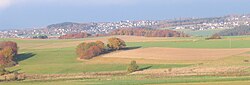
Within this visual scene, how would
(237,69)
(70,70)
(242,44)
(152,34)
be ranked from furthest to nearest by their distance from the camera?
1. (152,34)
2. (242,44)
3. (70,70)
4. (237,69)

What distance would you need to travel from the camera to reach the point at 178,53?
74875 millimetres

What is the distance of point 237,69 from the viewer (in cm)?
5525

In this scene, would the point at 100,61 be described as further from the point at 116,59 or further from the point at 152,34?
the point at 152,34

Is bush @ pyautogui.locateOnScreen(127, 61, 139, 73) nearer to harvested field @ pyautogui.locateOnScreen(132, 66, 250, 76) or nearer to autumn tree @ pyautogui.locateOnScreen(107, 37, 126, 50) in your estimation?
harvested field @ pyautogui.locateOnScreen(132, 66, 250, 76)

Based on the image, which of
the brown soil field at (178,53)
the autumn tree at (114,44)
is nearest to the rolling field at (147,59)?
the brown soil field at (178,53)

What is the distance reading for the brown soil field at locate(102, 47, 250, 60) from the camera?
7044cm

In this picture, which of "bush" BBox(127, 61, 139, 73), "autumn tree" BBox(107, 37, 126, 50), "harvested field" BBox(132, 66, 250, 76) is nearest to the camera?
"harvested field" BBox(132, 66, 250, 76)

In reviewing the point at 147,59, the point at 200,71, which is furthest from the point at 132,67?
the point at 147,59

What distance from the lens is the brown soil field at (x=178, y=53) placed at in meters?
70.4

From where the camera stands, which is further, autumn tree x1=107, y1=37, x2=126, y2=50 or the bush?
autumn tree x1=107, y1=37, x2=126, y2=50

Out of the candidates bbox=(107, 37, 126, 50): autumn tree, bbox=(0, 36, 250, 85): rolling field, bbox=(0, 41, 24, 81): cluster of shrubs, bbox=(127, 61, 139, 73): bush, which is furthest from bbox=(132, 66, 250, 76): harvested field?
bbox=(107, 37, 126, 50): autumn tree

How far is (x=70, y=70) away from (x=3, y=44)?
24.6 meters

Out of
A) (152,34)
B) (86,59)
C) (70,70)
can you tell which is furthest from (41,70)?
(152,34)

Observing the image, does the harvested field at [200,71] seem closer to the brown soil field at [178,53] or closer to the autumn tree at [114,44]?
the brown soil field at [178,53]
